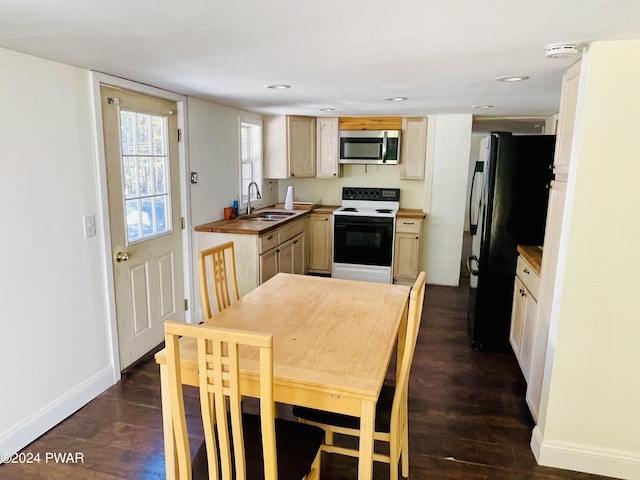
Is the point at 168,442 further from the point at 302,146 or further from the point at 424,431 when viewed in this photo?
the point at 302,146

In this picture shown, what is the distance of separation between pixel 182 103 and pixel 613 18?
9.42ft

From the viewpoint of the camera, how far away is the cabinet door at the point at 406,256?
4961 millimetres

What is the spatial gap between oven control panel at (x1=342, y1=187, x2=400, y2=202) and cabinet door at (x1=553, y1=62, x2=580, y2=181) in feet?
10.2

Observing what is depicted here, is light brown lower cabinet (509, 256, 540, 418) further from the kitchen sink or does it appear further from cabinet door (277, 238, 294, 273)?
the kitchen sink

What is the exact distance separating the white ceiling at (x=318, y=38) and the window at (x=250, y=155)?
171 centimetres

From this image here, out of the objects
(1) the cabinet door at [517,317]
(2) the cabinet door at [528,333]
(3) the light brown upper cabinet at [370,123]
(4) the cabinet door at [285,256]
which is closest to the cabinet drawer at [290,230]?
(4) the cabinet door at [285,256]

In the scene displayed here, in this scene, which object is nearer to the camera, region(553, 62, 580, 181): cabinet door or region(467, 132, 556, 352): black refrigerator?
region(553, 62, 580, 181): cabinet door

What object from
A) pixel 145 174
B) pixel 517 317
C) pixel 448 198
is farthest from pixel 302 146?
pixel 517 317

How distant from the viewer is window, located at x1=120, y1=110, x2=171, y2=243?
293 centimetres

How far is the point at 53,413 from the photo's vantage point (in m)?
2.41

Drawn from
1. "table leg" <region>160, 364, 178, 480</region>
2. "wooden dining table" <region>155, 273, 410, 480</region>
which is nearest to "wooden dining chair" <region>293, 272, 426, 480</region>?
"wooden dining table" <region>155, 273, 410, 480</region>

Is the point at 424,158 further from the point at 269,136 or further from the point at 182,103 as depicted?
the point at 182,103

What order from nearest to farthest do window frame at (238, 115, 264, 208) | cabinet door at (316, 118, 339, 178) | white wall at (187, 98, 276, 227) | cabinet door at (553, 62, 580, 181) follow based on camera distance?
cabinet door at (553, 62, 580, 181) → white wall at (187, 98, 276, 227) → window frame at (238, 115, 264, 208) → cabinet door at (316, 118, 339, 178)

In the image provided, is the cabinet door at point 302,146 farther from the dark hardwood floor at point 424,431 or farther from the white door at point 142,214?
the dark hardwood floor at point 424,431
